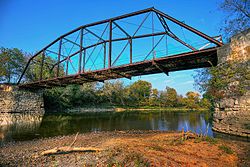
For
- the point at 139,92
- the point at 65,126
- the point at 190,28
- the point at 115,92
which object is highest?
the point at 190,28

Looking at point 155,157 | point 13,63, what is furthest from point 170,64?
point 13,63

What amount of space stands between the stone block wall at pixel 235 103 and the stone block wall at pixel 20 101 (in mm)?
27351

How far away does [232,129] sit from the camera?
972 cm

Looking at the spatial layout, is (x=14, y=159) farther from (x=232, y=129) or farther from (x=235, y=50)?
(x=235, y=50)

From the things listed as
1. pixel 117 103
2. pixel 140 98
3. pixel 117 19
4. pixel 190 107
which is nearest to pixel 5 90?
pixel 117 19

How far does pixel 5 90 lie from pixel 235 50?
30435 millimetres

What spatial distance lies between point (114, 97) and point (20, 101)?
41241 mm

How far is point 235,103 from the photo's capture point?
9695mm

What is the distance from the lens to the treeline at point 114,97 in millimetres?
38062

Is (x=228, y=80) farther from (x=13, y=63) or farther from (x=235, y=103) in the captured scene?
(x=13, y=63)

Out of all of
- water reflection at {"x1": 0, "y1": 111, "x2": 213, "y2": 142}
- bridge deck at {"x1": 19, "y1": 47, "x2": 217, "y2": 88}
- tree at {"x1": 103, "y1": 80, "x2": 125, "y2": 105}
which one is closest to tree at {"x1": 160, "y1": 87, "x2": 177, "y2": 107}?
tree at {"x1": 103, "y1": 80, "x2": 125, "y2": 105}

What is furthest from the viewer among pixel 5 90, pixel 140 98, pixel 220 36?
pixel 140 98

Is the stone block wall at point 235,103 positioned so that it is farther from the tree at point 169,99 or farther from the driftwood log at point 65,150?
the tree at point 169,99

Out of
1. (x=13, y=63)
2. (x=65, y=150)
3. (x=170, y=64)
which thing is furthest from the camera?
(x=13, y=63)
